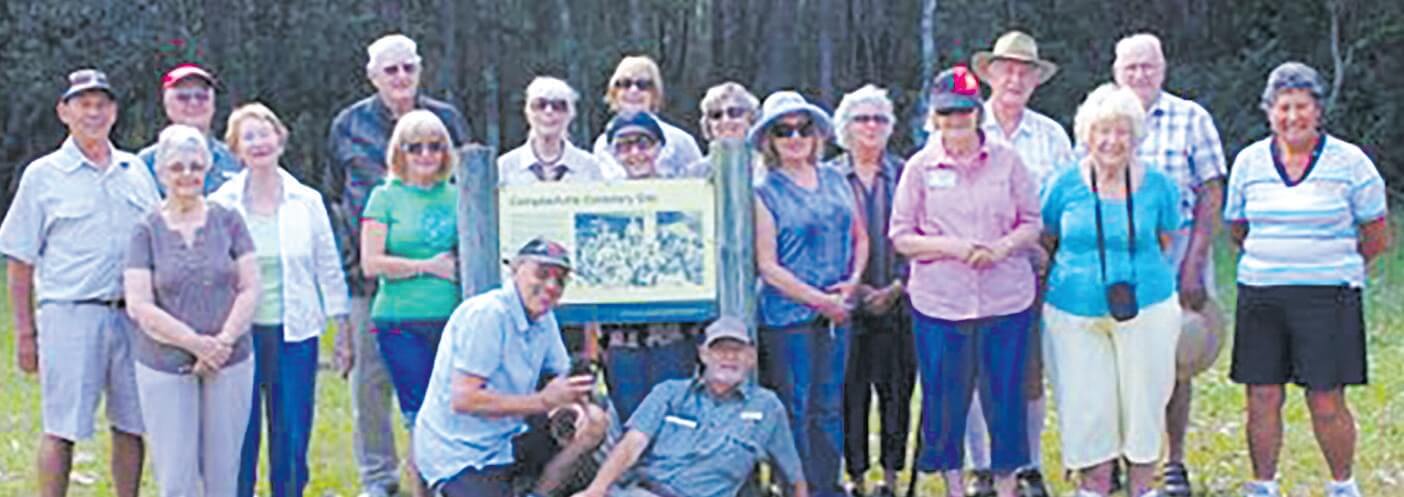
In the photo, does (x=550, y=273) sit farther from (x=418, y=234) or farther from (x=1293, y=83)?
(x=1293, y=83)

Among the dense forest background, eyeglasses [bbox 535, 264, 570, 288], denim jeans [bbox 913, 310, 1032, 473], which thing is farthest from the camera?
the dense forest background

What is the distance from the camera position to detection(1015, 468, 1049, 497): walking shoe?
27.8ft

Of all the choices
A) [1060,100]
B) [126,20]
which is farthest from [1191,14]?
[126,20]

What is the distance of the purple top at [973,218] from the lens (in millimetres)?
7750

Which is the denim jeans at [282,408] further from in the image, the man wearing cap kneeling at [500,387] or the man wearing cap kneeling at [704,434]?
the man wearing cap kneeling at [704,434]

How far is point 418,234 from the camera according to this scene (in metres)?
7.84

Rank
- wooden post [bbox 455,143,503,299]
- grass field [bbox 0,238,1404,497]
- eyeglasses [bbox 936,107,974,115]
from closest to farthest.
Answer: wooden post [bbox 455,143,503,299]
eyeglasses [bbox 936,107,974,115]
grass field [bbox 0,238,1404,497]

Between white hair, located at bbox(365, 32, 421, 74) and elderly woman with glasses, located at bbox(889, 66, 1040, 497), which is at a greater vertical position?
white hair, located at bbox(365, 32, 421, 74)

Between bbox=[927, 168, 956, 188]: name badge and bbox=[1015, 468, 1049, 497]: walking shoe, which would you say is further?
bbox=[1015, 468, 1049, 497]: walking shoe

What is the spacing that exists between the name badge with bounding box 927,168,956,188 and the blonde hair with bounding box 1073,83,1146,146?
0.47 meters

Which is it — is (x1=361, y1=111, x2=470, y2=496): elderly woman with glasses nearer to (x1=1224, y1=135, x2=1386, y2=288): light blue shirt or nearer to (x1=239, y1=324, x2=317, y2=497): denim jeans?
(x1=239, y1=324, x2=317, y2=497): denim jeans

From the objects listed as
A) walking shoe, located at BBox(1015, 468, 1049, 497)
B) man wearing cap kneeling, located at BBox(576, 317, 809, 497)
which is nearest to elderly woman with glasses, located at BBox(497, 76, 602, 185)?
man wearing cap kneeling, located at BBox(576, 317, 809, 497)

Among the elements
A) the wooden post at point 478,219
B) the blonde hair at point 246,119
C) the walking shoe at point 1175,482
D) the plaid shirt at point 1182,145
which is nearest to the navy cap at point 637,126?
the wooden post at point 478,219

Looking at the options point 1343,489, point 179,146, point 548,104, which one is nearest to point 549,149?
point 548,104
